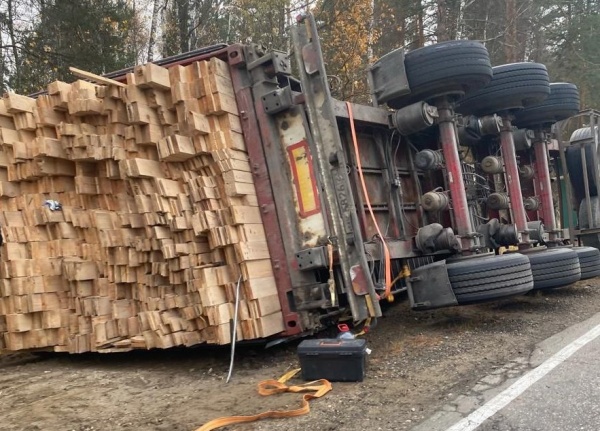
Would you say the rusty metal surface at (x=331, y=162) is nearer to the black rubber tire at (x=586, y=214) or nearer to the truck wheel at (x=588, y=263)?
the truck wheel at (x=588, y=263)

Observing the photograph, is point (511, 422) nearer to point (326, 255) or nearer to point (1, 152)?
point (326, 255)

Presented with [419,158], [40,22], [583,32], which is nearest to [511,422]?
[419,158]

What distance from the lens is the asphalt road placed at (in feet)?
11.1

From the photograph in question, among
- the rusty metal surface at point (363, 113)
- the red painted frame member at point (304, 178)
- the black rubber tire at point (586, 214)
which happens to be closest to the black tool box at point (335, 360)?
the red painted frame member at point (304, 178)

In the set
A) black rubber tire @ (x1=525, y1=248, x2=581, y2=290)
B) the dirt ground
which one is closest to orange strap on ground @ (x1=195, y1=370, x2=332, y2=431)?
the dirt ground

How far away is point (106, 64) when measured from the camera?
47.8 ft

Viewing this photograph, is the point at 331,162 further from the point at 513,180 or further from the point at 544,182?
the point at 544,182

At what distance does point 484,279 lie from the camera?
5.56 m

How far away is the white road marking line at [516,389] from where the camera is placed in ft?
11.2

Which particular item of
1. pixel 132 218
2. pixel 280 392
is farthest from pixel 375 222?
pixel 132 218

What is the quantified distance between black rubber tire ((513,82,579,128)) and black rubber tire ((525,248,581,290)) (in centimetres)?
216

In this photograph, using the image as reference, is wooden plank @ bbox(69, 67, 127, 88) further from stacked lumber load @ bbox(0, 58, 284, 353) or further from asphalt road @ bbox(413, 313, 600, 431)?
asphalt road @ bbox(413, 313, 600, 431)

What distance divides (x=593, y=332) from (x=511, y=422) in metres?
2.82

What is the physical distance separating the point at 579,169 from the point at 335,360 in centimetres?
692
